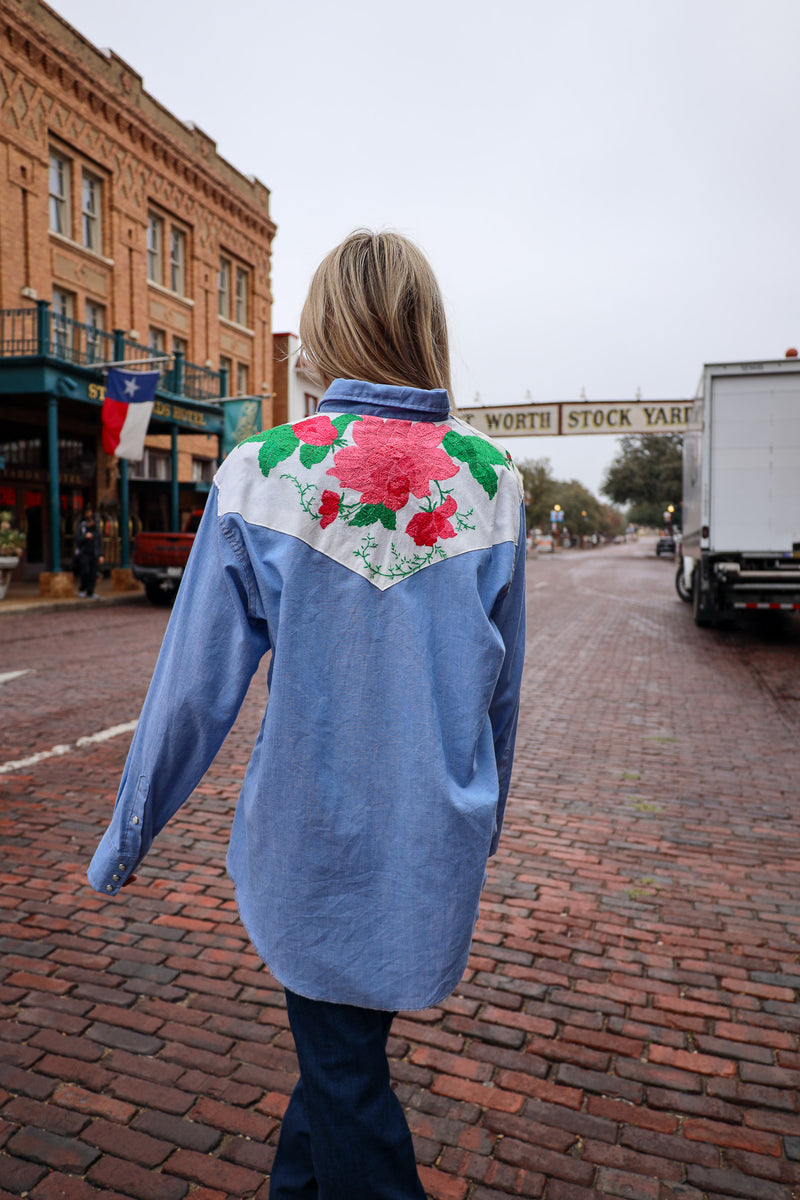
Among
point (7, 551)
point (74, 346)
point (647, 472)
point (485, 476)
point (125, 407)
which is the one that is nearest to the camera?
point (485, 476)

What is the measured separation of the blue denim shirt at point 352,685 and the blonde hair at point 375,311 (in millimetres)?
72

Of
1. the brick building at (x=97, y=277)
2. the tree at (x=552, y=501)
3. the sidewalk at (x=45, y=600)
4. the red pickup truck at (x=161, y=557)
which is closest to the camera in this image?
the sidewalk at (x=45, y=600)

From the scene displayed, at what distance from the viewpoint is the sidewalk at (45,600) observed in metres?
15.8

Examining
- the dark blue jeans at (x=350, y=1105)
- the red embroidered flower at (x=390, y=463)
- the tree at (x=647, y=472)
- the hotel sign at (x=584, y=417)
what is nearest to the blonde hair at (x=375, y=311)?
the red embroidered flower at (x=390, y=463)

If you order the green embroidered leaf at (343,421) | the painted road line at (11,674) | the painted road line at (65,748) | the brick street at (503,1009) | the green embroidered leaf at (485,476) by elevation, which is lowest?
the brick street at (503,1009)

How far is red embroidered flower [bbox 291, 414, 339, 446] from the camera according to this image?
1.47m

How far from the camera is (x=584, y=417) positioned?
24250 millimetres

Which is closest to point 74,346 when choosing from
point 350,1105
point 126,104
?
point 126,104

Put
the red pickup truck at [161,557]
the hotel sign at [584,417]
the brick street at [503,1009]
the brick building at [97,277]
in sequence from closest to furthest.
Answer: the brick street at [503,1009] → the red pickup truck at [161,557] → the brick building at [97,277] → the hotel sign at [584,417]

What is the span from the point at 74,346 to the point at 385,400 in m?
22.0

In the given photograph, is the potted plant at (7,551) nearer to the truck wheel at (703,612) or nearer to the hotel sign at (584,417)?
the hotel sign at (584,417)

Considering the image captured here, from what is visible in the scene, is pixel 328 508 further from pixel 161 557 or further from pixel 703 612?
pixel 161 557

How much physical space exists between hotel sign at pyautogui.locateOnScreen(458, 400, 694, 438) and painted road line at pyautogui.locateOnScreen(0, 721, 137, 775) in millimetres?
17719

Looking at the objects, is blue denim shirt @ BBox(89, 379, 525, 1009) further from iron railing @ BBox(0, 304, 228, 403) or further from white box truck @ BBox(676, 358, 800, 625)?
iron railing @ BBox(0, 304, 228, 403)
